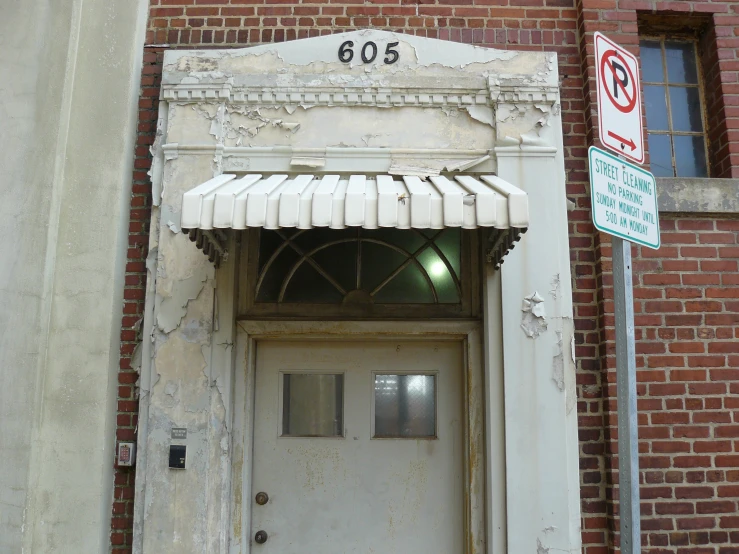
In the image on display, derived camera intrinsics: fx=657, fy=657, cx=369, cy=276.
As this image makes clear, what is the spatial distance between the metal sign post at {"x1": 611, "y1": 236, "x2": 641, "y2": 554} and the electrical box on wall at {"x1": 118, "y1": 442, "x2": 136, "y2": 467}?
9.15 feet

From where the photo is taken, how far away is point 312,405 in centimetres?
434

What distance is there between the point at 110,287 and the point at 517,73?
9.56 feet

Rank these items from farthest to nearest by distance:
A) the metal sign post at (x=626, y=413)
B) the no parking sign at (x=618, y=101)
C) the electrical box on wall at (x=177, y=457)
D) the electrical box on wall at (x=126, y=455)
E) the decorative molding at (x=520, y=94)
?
the decorative molding at (x=520, y=94) → the electrical box on wall at (x=126, y=455) → the electrical box on wall at (x=177, y=457) → the no parking sign at (x=618, y=101) → the metal sign post at (x=626, y=413)

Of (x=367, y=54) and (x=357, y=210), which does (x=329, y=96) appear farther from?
(x=357, y=210)

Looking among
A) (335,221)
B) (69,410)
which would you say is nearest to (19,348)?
(69,410)

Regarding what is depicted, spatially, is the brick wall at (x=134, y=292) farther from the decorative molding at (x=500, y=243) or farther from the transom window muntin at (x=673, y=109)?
the transom window muntin at (x=673, y=109)

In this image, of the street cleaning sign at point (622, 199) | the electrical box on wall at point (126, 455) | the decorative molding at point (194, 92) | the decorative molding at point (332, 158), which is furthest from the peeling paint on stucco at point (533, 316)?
the electrical box on wall at point (126, 455)

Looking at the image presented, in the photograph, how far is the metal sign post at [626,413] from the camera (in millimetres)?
2465

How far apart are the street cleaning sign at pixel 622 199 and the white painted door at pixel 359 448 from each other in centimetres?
181

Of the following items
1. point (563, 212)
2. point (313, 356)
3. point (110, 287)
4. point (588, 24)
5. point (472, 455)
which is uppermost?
point (588, 24)

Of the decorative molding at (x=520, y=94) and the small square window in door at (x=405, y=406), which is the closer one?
the decorative molding at (x=520, y=94)

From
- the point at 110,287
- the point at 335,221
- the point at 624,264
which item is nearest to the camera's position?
the point at 624,264

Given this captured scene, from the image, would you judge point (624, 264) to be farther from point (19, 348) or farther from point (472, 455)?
point (19, 348)

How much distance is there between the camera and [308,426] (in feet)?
14.2
